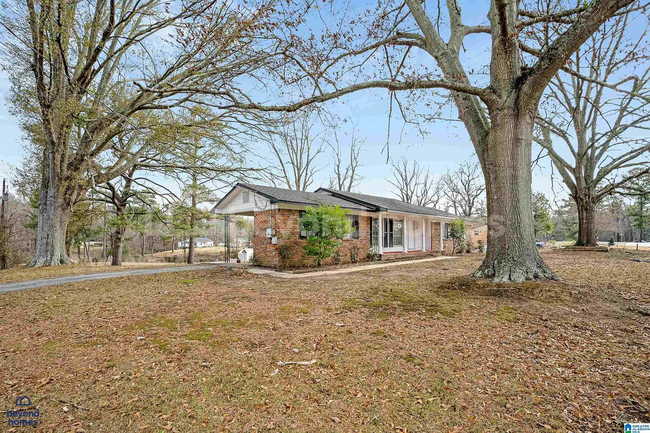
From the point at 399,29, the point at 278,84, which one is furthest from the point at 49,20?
the point at 399,29

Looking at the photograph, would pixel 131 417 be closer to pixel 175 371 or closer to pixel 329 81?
pixel 175 371

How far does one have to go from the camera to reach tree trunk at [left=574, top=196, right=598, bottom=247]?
15391mm

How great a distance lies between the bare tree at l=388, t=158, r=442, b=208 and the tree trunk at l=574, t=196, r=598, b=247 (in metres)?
19.5

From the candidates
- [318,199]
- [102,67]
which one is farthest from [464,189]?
[102,67]

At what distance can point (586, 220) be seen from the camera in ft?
51.8

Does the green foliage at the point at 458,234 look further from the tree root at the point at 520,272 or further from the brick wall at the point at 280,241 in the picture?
the tree root at the point at 520,272

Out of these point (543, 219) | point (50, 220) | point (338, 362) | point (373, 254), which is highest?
point (543, 219)

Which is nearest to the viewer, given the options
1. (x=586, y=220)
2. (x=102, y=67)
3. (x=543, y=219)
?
(x=102, y=67)

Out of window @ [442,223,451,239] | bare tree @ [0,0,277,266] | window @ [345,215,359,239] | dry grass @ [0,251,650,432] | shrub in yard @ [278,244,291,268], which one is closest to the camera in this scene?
dry grass @ [0,251,650,432]

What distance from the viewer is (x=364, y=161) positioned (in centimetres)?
2981

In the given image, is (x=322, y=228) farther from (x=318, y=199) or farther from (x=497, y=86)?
(x=497, y=86)

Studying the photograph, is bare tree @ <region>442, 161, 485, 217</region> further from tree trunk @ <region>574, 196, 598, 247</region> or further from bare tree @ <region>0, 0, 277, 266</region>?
bare tree @ <region>0, 0, 277, 266</region>

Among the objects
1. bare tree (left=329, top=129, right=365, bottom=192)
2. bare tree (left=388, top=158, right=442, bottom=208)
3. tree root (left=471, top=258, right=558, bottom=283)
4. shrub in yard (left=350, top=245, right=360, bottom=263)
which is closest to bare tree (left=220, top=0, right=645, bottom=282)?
tree root (left=471, top=258, right=558, bottom=283)

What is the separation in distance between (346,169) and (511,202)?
24.7 meters
